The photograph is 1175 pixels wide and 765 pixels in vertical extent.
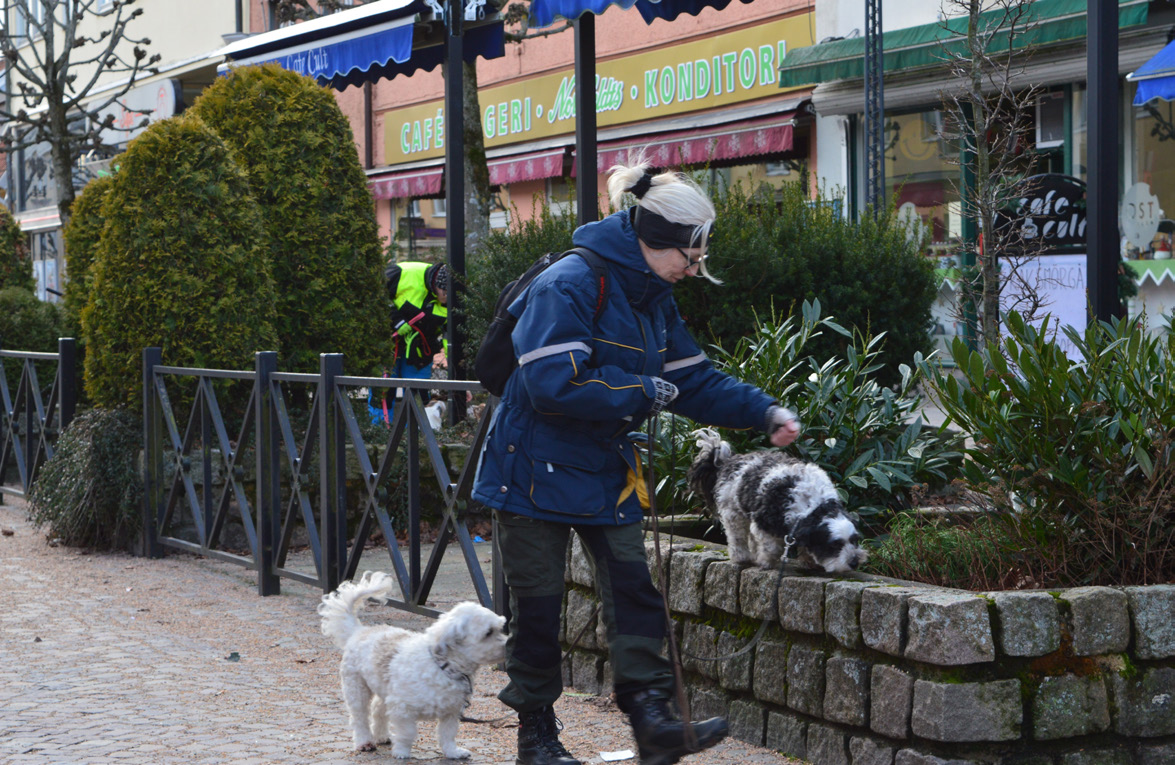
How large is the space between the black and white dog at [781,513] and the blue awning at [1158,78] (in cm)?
623

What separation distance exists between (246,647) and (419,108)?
18.6 m

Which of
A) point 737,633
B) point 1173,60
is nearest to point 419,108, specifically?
point 1173,60

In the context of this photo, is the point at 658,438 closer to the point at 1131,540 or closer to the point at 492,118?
the point at 1131,540

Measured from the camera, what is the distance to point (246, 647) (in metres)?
5.88

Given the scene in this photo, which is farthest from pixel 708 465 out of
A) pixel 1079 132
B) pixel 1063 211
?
pixel 1079 132

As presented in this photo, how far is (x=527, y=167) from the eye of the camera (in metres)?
19.8

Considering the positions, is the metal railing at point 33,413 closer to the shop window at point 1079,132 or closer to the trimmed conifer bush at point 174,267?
the trimmed conifer bush at point 174,267

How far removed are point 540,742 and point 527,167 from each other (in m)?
16.5

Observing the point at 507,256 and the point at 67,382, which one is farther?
the point at 67,382

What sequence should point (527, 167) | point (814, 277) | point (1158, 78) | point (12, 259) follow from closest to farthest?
point (814, 277)
point (1158, 78)
point (12, 259)
point (527, 167)

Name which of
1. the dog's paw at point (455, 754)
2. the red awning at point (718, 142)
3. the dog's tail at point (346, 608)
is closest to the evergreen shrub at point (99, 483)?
the dog's tail at point (346, 608)

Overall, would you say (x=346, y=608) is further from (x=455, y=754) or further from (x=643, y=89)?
(x=643, y=89)

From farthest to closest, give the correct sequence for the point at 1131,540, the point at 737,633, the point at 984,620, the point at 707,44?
1. the point at 707,44
2. the point at 737,633
3. the point at 1131,540
4. the point at 984,620

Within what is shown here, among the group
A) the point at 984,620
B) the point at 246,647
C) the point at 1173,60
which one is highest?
the point at 1173,60
